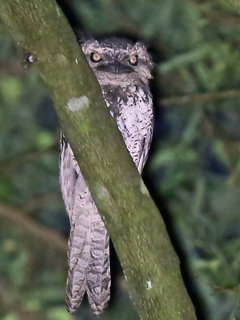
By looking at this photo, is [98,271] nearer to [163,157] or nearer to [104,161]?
[104,161]

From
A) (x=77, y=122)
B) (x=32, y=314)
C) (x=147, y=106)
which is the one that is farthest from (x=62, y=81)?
(x=32, y=314)

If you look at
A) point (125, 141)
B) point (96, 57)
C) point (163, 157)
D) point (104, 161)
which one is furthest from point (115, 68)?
point (163, 157)

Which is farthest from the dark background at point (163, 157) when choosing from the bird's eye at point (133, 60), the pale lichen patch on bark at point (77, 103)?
the pale lichen patch on bark at point (77, 103)

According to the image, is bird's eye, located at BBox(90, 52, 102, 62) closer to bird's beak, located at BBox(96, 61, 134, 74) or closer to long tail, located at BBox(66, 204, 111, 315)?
bird's beak, located at BBox(96, 61, 134, 74)

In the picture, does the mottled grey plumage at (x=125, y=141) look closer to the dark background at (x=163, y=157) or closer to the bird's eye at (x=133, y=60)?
the bird's eye at (x=133, y=60)

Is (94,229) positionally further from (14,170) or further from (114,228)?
(14,170)
